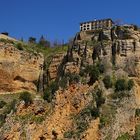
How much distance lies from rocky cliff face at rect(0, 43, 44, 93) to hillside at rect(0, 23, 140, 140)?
0.10 meters

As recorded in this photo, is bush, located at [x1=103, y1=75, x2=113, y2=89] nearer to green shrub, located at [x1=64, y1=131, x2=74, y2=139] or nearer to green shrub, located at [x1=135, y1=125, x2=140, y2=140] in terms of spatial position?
green shrub, located at [x1=135, y1=125, x2=140, y2=140]

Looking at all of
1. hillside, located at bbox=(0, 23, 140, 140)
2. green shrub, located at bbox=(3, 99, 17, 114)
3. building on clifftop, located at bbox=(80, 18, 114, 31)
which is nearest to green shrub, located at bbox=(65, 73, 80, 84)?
hillside, located at bbox=(0, 23, 140, 140)

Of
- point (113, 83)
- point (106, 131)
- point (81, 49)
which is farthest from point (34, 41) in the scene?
point (106, 131)

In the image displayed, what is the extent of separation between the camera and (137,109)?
1984 inches

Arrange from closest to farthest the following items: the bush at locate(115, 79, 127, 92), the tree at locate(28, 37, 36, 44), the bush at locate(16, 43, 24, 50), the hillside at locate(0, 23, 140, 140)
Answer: the hillside at locate(0, 23, 140, 140), the bush at locate(115, 79, 127, 92), the bush at locate(16, 43, 24, 50), the tree at locate(28, 37, 36, 44)

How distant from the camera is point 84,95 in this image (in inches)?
1961

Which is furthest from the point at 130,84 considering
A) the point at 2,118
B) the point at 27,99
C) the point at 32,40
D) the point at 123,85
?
the point at 32,40

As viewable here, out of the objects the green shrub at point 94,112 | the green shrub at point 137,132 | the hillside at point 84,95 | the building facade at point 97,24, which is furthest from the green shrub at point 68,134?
the building facade at point 97,24

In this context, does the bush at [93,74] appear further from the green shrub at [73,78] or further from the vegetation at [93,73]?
the green shrub at [73,78]

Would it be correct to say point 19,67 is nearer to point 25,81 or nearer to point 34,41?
point 25,81

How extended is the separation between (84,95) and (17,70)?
1272 centimetres

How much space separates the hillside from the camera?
158 feet

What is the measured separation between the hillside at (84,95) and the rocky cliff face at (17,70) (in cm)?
10

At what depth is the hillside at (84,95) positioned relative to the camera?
48188mm
